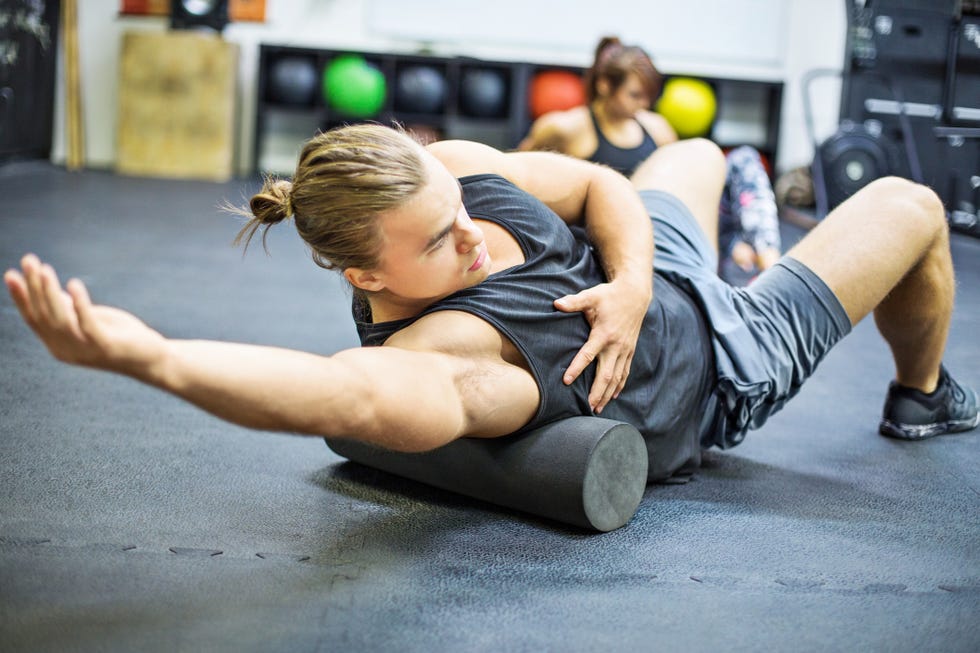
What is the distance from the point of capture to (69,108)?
23.6ft

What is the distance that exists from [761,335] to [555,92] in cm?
532

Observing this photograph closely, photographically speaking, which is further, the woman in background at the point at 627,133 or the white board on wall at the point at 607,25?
the white board on wall at the point at 607,25

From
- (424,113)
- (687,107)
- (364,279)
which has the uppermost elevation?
(687,107)

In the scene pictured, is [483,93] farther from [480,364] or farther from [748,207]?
[480,364]

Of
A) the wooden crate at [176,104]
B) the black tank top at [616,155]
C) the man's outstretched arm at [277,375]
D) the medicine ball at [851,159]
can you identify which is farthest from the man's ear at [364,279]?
the wooden crate at [176,104]

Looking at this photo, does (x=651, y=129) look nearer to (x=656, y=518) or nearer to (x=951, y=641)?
(x=656, y=518)

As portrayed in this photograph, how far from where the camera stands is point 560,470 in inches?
58.3

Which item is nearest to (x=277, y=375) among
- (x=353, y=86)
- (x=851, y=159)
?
(x=851, y=159)

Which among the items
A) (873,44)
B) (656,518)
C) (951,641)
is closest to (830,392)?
(656,518)

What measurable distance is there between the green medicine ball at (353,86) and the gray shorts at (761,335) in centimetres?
533

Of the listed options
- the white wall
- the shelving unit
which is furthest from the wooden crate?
the white wall

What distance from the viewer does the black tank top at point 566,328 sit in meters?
1.49

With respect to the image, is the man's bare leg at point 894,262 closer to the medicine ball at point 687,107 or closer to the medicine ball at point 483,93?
the medicine ball at point 687,107

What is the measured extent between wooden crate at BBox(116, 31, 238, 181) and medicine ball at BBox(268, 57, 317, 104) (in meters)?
0.31
